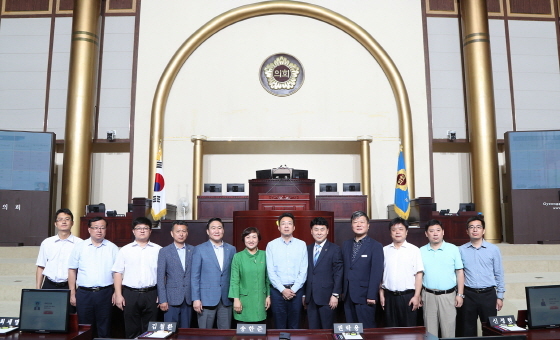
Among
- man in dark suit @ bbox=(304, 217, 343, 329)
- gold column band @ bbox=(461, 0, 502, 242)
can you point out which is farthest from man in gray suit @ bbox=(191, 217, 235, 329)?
gold column band @ bbox=(461, 0, 502, 242)

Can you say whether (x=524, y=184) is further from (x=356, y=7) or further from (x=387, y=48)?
(x=356, y=7)

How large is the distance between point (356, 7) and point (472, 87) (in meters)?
2.60

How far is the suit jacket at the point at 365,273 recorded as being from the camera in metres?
3.00

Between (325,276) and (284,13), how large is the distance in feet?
21.3

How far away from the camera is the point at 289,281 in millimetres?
3080

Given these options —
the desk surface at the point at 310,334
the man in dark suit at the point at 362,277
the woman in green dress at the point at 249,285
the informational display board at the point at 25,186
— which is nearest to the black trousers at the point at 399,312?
the man in dark suit at the point at 362,277

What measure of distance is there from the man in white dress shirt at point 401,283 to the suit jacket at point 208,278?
109 centimetres

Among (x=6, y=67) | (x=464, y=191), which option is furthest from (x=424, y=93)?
(x=6, y=67)

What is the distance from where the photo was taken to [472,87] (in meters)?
7.71

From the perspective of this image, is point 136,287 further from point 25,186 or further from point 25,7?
point 25,7

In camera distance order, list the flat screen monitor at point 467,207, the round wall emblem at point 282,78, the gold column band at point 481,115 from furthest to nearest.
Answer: the round wall emblem at point 282,78 < the gold column band at point 481,115 < the flat screen monitor at point 467,207

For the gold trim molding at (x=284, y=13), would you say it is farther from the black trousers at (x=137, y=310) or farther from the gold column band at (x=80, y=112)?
the black trousers at (x=137, y=310)

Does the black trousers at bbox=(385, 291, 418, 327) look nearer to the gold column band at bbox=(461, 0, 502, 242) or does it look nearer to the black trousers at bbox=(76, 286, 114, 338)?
the black trousers at bbox=(76, 286, 114, 338)

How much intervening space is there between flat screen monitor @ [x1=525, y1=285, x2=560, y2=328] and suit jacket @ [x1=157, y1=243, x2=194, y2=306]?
208cm
